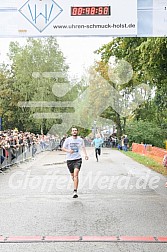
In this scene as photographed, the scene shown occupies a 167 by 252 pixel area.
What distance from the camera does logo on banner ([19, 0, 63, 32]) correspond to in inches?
449

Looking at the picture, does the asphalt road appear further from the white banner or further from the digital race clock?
the digital race clock

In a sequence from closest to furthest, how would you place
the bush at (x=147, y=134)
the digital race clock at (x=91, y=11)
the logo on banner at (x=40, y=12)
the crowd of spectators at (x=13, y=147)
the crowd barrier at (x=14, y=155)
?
the digital race clock at (x=91, y=11)
the logo on banner at (x=40, y=12)
the crowd barrier at (x=14, y=155)
the crowd of spectators at (x=13, y=147)
the bush at (x=147, y=134)

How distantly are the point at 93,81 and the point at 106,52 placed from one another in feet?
129

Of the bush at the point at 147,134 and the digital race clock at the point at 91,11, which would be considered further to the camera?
the bush at the point at 147,134

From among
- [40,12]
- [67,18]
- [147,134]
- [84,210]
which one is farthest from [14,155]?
[147,134]

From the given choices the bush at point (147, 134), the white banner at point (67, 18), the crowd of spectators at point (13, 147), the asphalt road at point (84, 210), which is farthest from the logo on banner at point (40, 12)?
the bush at point (147, 134)

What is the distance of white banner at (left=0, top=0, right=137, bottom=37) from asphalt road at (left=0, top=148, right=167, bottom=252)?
371 centimetres

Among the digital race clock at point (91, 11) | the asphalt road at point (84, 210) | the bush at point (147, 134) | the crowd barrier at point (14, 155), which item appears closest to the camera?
the asphalt road at point (84, 210)

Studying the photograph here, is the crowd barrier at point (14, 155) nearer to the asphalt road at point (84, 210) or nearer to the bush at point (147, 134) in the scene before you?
the asphalt road at point (84, 210)

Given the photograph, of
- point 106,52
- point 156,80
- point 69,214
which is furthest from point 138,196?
point 106,52

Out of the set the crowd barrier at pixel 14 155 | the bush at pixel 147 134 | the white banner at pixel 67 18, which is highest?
the white banner at pixel 67 18

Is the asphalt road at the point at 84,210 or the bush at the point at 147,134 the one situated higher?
the asphalt road at the point at 84,210

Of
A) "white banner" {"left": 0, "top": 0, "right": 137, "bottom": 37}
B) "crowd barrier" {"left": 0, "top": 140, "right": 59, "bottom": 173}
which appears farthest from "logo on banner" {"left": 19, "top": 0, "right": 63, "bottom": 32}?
"crowd barrier" {"left": 0, "top": 140, "right": 59, "bottom": 173}

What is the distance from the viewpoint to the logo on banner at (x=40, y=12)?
1141cm
